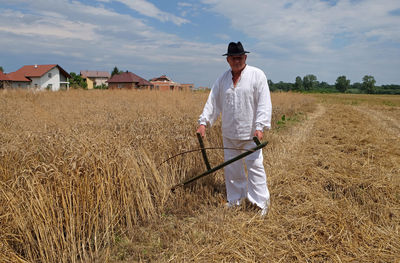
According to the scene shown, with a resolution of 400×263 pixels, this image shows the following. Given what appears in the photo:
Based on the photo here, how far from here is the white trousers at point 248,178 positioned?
3068 millimetres

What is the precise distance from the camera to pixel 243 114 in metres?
3.00

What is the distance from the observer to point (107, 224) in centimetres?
244

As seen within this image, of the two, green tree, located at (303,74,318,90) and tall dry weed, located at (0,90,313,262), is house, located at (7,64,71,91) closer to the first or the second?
tall dry weed, located at (0,90,313,262)

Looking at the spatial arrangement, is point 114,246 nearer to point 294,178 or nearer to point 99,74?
point 294,178

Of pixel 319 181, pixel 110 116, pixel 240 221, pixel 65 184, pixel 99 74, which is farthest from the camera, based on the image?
pixel 99 74

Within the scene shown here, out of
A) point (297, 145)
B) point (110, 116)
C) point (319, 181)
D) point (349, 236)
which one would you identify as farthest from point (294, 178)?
point (110, 116)

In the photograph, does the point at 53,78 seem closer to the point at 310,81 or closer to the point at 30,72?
the point at 30,72

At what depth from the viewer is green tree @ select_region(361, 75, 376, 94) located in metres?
93.0

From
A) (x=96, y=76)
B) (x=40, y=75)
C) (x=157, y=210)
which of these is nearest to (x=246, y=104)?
(x=157, y=210)

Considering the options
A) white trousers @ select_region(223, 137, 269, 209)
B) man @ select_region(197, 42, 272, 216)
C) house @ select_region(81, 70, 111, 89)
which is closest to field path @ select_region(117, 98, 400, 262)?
white trousers @ select_region(223, 137, 269, 209)

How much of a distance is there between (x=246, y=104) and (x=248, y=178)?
2.85 feet

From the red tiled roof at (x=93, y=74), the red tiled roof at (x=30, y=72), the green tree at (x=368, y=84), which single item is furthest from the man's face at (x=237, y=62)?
the green tree at (x=368, y=84)

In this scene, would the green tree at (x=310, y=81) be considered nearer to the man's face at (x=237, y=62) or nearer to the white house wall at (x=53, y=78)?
the white house wall at (x=53, y=78)

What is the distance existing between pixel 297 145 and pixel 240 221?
4032 millimetres
